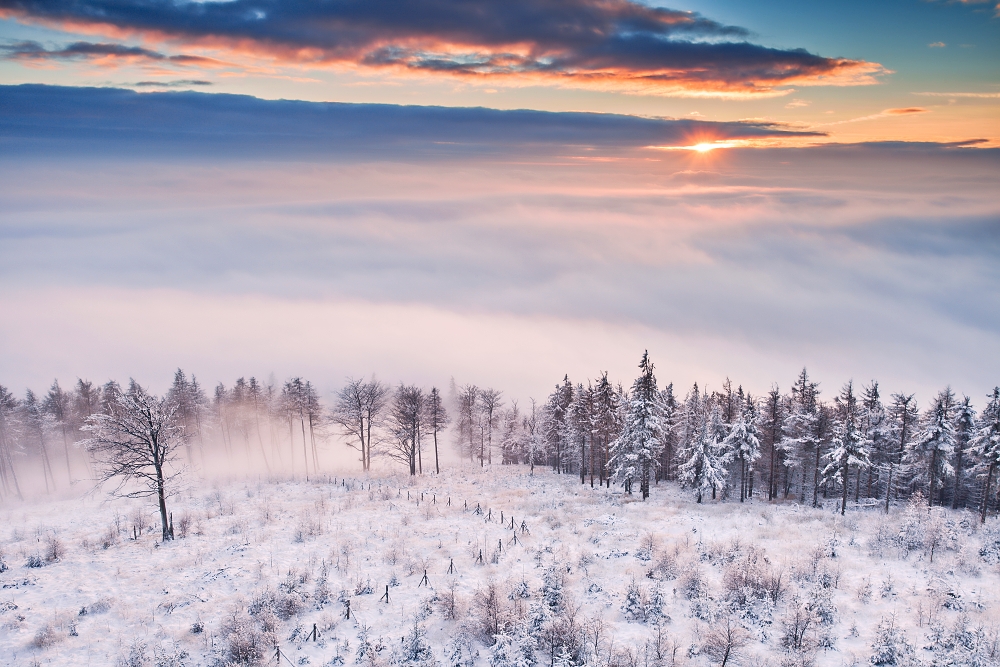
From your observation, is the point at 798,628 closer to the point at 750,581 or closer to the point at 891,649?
the point at 891,649

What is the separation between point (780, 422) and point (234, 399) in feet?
240

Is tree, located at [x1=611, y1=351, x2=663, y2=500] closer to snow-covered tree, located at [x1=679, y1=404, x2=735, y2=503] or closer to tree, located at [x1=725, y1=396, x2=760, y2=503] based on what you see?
snow-covered tree, located at [x1=679, y1=404, x2=735, y2=503]

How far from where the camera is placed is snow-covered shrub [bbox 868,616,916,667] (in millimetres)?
16109

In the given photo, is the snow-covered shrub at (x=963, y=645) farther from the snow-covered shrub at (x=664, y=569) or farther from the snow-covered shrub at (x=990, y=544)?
the snow-covered shrub at (x=990, y=544)

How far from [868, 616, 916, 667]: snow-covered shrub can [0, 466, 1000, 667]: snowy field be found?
7cm

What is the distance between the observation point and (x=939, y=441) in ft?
152

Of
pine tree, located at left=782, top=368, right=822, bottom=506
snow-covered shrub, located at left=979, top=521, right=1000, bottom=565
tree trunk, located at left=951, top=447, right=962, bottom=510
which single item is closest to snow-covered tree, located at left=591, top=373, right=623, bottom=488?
pine tree, located at left=782, top=368, right=822, bottom=506

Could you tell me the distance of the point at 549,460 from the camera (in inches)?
3602

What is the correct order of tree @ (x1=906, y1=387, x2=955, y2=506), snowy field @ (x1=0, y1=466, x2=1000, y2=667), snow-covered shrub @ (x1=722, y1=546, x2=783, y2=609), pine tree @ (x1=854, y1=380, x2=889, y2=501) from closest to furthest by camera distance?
snowy field @ (x1=0, y1=466, x2=1000, y2=667), snow-covered shrub @ (x1=722, y1=546, x2=783, y2=609), tree @ (x1=906, y1=387, x2=955, y2=506), pine tree @ (x1=854, y1=380, x2=889, y2=501)

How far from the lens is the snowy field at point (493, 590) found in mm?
16922

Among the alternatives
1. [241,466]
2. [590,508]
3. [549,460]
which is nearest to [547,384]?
[549,460]

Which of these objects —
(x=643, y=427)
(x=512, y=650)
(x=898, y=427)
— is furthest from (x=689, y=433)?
(x=512, y=650)

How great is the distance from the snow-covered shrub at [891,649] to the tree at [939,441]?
38882 millimetres

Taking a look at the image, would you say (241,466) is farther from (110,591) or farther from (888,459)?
(888,459)
